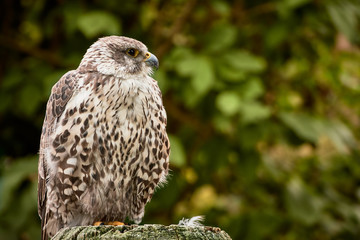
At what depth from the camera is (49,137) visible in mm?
3676

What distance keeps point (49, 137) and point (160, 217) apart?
9.73ft

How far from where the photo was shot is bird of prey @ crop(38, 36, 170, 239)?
11.5 feet

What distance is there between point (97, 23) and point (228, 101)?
→ 1.28 meters

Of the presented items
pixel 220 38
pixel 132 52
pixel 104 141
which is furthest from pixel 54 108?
pixel 220 38

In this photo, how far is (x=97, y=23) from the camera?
524cm

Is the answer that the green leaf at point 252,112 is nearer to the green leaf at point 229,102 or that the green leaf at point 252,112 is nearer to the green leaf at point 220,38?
the green leaf at point 229,102

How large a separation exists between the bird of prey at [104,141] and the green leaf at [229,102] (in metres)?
1.51

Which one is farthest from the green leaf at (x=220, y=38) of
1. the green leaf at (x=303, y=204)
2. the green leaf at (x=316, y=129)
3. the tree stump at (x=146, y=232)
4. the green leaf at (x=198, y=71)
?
the tree stump at (x=146, y=232)

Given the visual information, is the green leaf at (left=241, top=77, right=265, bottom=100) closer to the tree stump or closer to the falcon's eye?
the falcon's eye

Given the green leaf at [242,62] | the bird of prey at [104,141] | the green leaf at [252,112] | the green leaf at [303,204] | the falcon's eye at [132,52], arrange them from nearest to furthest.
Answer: the bird of prey at [104,141] < the falcon's eye at [132,52] < the green leaf at [252,112] < the green leaf at [242,62] < the green leaf at [303,204]

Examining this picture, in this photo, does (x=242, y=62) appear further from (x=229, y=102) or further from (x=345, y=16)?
(x=345, y=16)

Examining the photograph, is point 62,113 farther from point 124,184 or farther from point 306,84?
point 306,84

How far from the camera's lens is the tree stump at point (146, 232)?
2.56 m

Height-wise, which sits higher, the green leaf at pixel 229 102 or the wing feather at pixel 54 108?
A: the green leaf at pixel 229 102
